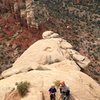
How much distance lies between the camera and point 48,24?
8631 cm

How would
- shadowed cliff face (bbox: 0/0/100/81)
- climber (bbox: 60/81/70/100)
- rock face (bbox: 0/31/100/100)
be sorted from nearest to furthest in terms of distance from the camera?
climber (bbox: 60/81/70/100) → rock face (bbox: 0/31/100/100) → shadowed cliff face (bbox: 0/0/100/81)

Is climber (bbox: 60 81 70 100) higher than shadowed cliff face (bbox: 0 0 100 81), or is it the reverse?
climber (bbox: 60 81 70 100)

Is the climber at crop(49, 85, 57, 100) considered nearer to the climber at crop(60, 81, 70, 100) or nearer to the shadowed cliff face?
the climber at crop(60, 81, 70, 100)

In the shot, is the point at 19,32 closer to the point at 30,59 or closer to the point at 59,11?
the point at 59,11

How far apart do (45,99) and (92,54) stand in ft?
181

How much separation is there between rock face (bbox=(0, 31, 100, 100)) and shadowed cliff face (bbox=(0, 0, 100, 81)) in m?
31.3

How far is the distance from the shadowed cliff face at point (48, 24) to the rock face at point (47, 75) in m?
31.3

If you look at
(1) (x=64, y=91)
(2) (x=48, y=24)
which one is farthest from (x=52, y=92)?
(2) (x=48, y=24)

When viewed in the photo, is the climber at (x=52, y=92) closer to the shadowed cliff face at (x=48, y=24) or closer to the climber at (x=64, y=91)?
the climber at (x=64, y=91)

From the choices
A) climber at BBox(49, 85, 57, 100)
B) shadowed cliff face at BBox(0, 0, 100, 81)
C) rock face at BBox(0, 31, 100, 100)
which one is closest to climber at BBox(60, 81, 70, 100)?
climber at BBox(49, 85, 57, 100)

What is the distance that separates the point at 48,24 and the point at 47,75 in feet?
184

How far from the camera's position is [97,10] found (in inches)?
4018

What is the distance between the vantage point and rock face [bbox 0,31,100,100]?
29250mm

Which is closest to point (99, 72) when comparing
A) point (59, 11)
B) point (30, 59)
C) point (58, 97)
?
point (59, 11)
